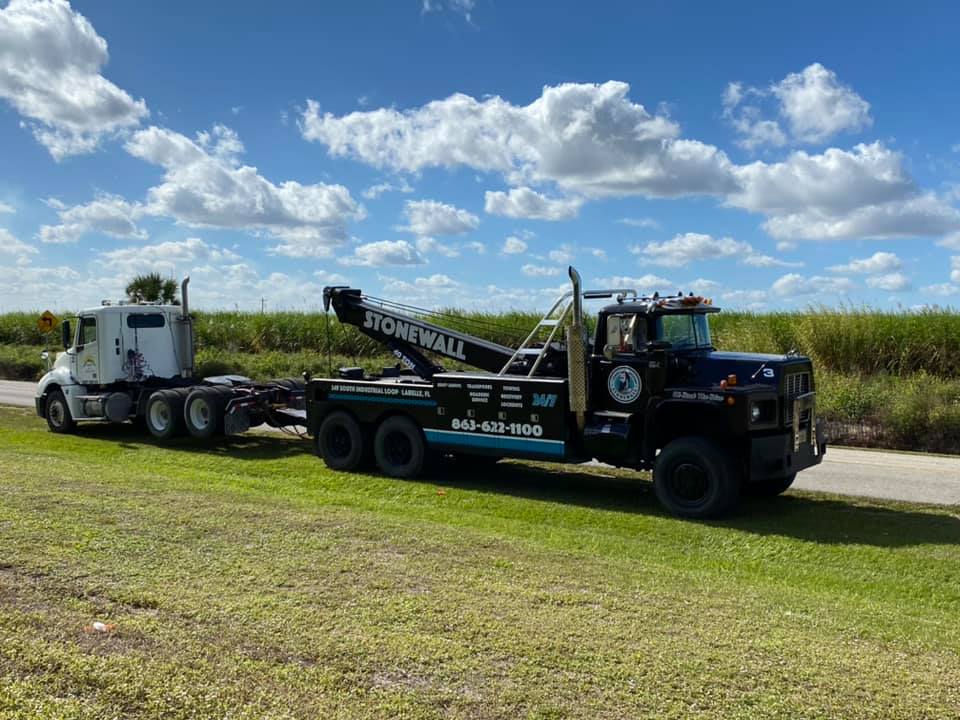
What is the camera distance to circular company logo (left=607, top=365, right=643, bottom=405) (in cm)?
1072

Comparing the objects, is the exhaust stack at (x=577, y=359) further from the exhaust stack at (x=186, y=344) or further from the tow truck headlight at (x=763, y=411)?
the exhaust stack at (x=186, y=344)

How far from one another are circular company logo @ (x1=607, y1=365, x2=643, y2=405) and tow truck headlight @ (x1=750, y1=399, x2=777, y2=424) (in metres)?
1.36

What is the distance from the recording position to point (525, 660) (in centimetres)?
485

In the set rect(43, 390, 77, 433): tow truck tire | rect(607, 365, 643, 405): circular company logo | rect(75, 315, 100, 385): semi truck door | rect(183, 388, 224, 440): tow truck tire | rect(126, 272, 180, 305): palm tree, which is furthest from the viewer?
rect(126, 272, 180, 305): palm tree

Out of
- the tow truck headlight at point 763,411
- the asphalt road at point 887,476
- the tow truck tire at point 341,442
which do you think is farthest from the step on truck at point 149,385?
the asphalt road at point 887,476

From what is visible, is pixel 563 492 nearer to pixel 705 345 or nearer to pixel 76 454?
pixel 705 345

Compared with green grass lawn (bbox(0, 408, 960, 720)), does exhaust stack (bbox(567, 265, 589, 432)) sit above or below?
above

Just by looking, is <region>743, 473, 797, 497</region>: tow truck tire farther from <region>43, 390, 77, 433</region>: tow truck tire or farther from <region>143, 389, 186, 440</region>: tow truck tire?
<region>43, 390, 77, 433</region>: tow truck tire

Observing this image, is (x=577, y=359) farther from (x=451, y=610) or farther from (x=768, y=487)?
(x=451, y=610)

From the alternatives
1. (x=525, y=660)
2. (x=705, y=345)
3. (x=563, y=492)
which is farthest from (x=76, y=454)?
(x=525, y=660)

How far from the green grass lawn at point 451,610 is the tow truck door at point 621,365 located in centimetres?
142

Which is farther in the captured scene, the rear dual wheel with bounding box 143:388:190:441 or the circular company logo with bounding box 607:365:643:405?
the rear dual wheel with bounding box 143:388:190:441

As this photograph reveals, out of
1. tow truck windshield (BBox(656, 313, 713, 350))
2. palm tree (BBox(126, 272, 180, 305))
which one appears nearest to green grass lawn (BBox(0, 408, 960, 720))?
tow truck windshield (BBox(656, 313, 713, 350))

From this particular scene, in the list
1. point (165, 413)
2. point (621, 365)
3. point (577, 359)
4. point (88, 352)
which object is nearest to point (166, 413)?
point (165, 413)
